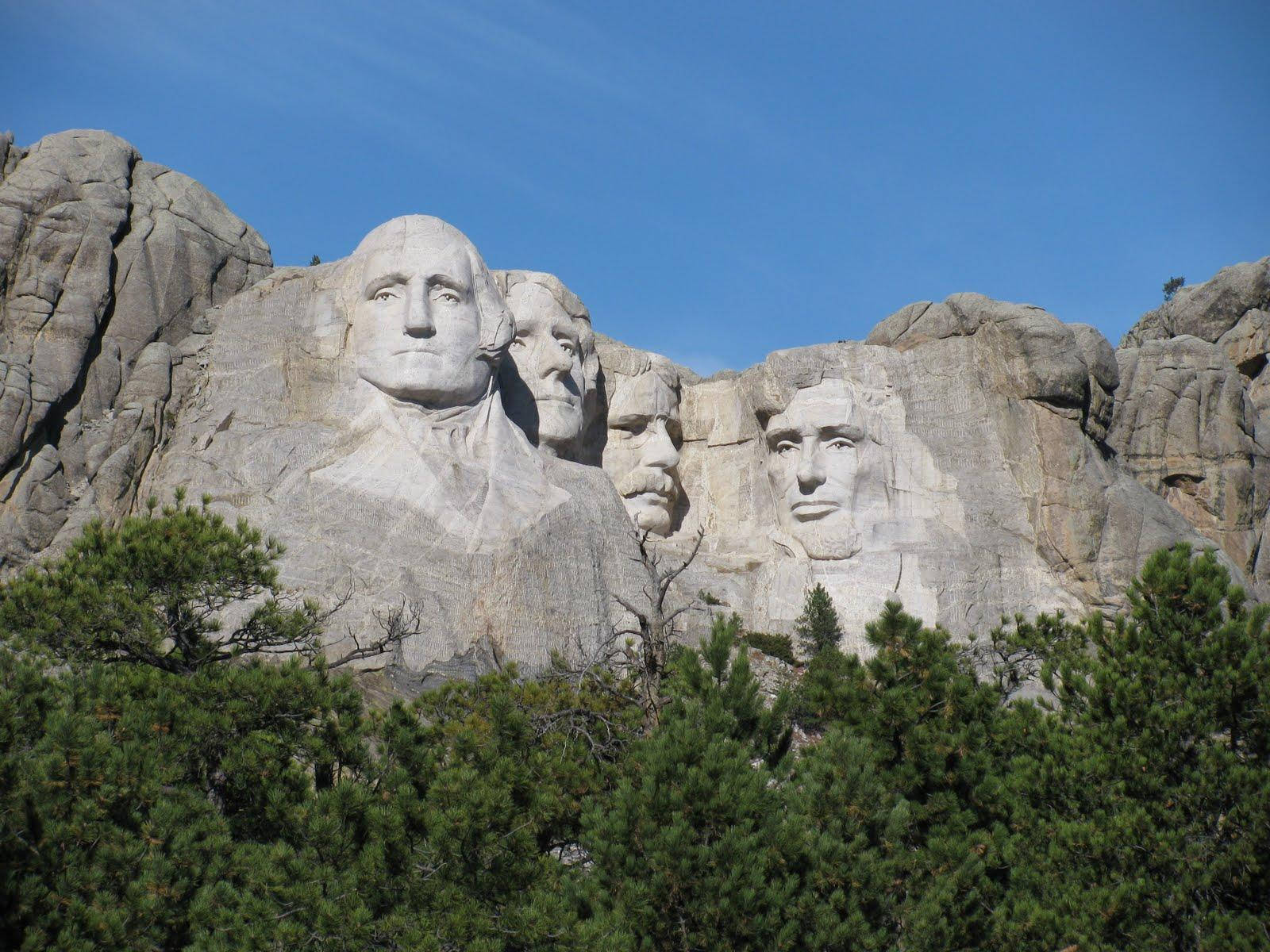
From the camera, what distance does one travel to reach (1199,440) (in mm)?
27578

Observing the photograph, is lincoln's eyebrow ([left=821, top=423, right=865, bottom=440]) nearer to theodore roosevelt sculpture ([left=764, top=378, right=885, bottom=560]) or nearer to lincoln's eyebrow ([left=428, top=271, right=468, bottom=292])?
theodore roosevelt sculpture ([left=764, top=378, right=885, bottom=560])

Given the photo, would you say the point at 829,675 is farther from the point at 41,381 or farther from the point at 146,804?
the point at 41,381

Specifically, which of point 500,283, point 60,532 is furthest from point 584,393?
point 60,532

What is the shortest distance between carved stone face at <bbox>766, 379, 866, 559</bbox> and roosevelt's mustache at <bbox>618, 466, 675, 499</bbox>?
1.59 meters

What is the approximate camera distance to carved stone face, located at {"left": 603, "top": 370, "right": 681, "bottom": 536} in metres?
26.3

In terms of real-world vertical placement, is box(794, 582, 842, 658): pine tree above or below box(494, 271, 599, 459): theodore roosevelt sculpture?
below

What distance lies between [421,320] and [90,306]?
14.5 ft

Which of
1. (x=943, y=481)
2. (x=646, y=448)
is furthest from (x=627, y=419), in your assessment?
(x=943, y=481)

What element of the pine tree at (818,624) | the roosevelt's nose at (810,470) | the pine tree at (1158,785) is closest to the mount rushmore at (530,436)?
the roosevelt's nose at (810,470)

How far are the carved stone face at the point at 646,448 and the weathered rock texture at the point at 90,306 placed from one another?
5577 mm

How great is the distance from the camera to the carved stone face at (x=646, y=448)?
26.3 metres

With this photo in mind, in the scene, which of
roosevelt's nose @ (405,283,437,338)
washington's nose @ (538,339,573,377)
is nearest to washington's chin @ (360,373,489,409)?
roosevelt's nose @ (405,283,437,338)

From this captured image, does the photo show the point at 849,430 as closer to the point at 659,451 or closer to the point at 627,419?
the point at 659,451

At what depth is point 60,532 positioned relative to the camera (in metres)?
22.1
